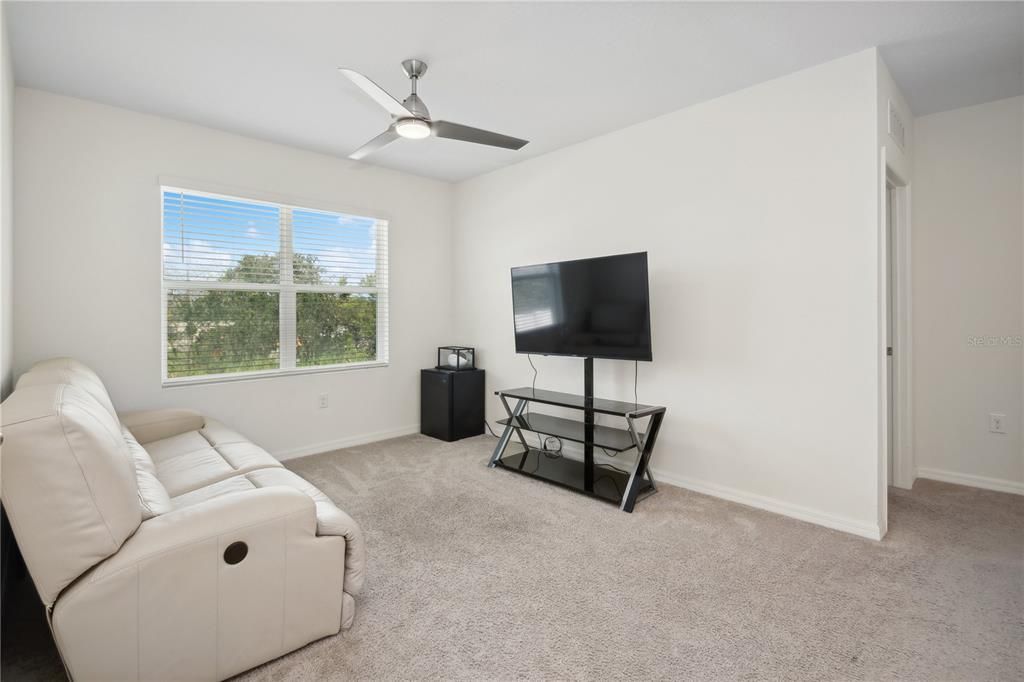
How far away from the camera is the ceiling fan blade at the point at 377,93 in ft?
6.84

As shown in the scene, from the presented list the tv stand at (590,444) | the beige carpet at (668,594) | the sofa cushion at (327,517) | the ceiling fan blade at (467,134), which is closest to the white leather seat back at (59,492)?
the sofa cushion at (327,517)

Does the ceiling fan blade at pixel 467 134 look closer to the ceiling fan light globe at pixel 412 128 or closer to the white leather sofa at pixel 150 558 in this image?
the ceiling fan light globe at pixel 412 128

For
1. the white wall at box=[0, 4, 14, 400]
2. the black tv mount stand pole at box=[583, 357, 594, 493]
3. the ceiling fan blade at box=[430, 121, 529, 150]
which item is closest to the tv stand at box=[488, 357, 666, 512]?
the black tv mount stand pole at box=[583, 357, 594, 493]

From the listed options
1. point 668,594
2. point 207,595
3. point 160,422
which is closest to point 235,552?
point 207,595

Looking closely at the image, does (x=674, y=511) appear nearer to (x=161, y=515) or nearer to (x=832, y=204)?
(x=832, y=204)

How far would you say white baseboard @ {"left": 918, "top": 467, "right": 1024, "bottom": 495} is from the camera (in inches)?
121

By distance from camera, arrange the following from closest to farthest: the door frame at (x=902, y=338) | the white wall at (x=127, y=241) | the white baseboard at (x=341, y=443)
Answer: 1. the white wall at (x=127, y=241)
2. the door frame at (x=902, y=338)
3. the white baseboard at (x=341, y=443)

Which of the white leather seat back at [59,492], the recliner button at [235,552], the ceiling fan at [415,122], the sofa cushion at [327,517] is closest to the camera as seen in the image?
the white leather seat back at [59,492]

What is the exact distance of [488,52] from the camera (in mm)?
2490

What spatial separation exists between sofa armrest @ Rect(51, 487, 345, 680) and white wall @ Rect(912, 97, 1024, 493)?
383 cm

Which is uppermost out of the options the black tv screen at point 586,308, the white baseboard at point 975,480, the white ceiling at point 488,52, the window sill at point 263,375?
the white ceiling at point 488,52

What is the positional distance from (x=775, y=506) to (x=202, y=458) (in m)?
3.12

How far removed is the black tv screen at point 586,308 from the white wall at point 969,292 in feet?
6.55

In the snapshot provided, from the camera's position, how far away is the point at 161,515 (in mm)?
1554
